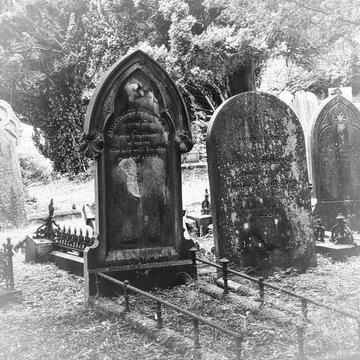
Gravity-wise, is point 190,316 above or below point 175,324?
above

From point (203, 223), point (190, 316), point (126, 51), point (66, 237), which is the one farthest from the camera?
point (126, 51)

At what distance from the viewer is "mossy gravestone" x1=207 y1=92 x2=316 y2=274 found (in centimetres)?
641

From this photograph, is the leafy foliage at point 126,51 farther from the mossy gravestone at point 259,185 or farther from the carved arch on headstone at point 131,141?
the carved arch on headstone at point 131,141

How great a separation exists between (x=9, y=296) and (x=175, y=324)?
2.32 meters

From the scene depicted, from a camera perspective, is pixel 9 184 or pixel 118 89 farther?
pixel 9 184

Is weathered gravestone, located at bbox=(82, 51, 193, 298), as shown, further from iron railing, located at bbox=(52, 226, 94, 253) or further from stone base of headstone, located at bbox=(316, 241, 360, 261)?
stone base of headstone, located at bbox=(316, 241, 360, 261)

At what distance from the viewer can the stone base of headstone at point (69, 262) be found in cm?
720

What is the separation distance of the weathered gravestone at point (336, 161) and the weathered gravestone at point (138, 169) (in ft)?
10.8

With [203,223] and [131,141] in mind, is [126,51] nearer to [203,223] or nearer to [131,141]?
[203,223]

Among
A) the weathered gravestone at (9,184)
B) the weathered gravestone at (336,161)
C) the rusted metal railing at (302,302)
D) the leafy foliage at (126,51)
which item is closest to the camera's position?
the rusted metal railing at (302,302)

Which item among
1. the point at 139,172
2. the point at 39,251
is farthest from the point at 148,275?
the point at 39,251

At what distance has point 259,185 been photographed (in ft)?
21.7

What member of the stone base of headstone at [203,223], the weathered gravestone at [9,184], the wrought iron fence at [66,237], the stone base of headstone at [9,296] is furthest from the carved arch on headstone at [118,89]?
the weathered gravestone at [9,184]

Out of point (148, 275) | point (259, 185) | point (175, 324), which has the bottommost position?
point (175, 324)
